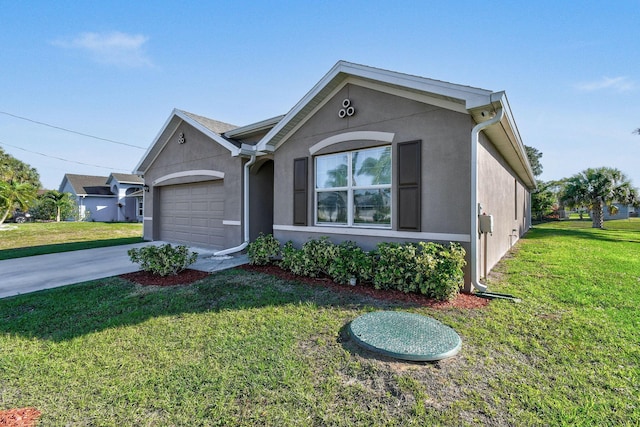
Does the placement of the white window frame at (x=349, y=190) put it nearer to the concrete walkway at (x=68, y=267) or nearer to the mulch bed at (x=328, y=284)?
the mulch bed at (x=328, y=284)

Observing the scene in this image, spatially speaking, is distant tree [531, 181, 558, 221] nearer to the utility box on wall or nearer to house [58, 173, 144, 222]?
the utility box on wall

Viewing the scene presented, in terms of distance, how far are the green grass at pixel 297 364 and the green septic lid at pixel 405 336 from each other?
117mm

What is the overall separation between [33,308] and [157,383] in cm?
386

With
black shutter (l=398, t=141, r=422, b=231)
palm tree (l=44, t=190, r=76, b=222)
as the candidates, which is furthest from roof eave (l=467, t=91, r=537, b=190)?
palm tree (l=44, t=190, r=76, b=222)

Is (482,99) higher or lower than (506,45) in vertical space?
lower

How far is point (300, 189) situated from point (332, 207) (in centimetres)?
107

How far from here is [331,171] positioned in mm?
7312

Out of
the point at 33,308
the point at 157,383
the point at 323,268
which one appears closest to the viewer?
the point at 157,383

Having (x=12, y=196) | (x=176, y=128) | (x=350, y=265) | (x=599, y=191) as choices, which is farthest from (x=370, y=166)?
(x=12, y=196)

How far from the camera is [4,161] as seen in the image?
3256 cm

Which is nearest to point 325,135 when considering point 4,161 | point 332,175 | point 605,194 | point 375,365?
point 332,175

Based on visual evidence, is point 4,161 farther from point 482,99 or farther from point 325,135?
point 482,99

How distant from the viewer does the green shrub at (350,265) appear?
5848 millimetres

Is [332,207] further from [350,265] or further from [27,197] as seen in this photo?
[27,197]
